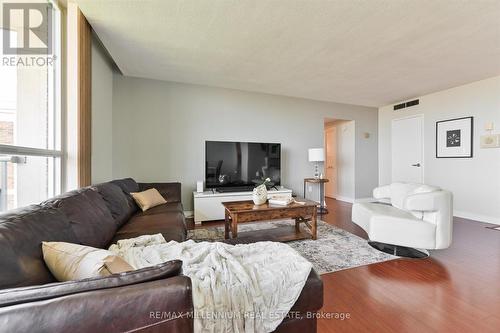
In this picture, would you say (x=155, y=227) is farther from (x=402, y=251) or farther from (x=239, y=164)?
(x=402, y=251)

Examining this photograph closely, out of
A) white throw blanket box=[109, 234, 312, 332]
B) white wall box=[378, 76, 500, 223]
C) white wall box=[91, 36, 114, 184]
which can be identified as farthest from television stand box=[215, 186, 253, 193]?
white wall box=[378, 76, 500, 223]

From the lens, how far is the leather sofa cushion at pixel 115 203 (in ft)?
6.60

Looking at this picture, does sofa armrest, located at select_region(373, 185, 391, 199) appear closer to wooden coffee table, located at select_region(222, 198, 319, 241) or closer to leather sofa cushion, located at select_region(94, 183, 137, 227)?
wooden coffee table, located at select_region(222, 198, 319, 241)

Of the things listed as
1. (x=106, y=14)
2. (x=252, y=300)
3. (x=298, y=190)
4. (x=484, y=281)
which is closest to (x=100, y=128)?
(x=106, y=14)

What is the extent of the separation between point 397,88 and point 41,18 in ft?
17.0

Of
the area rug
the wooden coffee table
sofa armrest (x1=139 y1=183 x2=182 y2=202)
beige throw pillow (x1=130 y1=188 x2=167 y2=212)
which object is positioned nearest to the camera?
A: the area rug

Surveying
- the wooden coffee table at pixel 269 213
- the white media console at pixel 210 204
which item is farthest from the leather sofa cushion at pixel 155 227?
the white media console at pixel 210 204

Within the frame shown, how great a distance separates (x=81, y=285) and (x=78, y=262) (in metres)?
0.30

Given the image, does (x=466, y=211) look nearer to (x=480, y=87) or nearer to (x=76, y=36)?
(x=480, y=87)

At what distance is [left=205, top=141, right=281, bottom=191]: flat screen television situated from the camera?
3.78 m

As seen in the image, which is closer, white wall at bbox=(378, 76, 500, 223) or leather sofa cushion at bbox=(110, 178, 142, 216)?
leather sofa cushion at bbox=(110, 178, 142, 216)

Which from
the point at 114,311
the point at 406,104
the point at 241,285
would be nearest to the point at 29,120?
the point at 114,311

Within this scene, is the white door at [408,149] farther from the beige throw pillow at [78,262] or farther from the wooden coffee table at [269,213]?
the beige throw pillow at [78,262]

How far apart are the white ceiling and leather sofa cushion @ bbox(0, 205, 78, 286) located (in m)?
1.95
